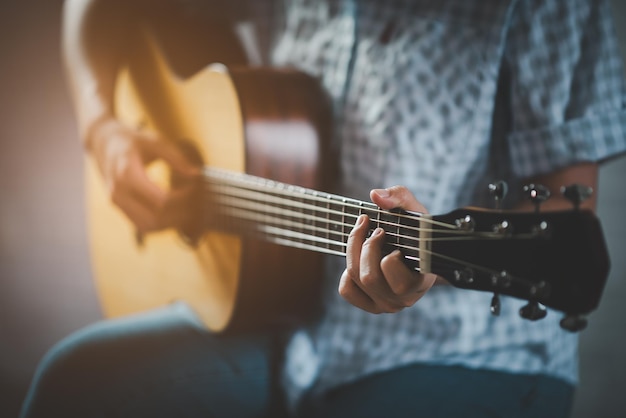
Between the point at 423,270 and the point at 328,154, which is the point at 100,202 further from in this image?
the point at 423,270

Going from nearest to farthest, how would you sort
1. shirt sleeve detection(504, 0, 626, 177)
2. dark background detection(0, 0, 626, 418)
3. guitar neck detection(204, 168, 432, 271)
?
guitar neck detection(204, 168, 432, 271) → shirt sleeve detection(504, 0, 626, 177) → dark background detection(0, 0, 626, 418)

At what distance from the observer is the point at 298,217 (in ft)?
2.17

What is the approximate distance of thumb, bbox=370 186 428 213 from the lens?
1.62 feet

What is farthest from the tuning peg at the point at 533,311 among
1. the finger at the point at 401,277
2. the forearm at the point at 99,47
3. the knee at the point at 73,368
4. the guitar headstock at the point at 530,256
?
the forearm at the point at 99,47

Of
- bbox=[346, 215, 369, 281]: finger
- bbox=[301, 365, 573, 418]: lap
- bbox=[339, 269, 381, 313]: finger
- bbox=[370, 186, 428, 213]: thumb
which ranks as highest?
bbox=[370, 186, 428, 213]: thumb

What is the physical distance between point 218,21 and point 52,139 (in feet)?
1.60

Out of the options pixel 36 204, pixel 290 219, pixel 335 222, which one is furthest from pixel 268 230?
pixel 36 204

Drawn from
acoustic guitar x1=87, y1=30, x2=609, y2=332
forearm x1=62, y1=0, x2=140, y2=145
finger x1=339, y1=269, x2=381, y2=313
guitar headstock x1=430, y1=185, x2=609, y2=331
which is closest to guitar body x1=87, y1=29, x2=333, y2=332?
acoustic guitar x1=87, y1=30, x2=609, y2=332

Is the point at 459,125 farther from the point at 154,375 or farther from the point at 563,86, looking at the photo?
the point at 154,375

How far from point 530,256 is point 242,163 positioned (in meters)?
0.44

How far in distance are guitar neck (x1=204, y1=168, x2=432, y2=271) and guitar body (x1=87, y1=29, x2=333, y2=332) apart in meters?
0.02

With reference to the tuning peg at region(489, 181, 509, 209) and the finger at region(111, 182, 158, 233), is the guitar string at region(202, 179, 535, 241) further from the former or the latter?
the finger at region(111, 182, 158, 233)

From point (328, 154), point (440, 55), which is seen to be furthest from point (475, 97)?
point (328, 154)

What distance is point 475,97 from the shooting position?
0.72 m
